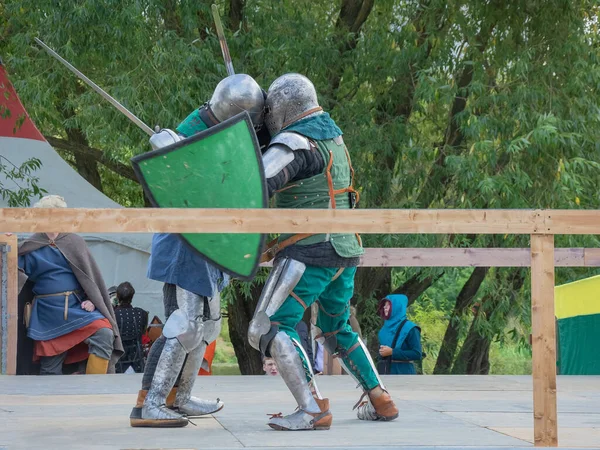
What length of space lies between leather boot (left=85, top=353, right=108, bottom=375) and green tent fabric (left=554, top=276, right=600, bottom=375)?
3.40m

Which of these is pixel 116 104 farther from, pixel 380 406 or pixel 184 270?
pixel 380 406

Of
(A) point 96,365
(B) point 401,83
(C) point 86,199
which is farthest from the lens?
(B) point 401,83

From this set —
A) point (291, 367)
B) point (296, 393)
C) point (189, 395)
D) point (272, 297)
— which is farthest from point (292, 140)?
point (189, 395)

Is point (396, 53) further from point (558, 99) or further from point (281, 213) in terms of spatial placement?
point (281, 213)

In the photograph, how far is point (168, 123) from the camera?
966 cm

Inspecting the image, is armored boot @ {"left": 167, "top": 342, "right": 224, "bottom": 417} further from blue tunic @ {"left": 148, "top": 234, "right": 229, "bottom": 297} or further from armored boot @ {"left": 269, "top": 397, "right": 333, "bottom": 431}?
armored boot @ {"left": 269, "top": 397, "right": 333, "bottom": 431}

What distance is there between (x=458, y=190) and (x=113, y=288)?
12.0 ft

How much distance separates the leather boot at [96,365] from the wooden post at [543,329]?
4249 millimetres

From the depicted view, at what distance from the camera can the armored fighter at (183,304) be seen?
432 cm

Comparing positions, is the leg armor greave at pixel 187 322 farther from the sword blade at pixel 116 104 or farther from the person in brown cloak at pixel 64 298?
the person in brown cloak at pixel 64 298

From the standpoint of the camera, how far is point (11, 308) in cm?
692

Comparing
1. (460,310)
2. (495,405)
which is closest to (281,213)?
(495,405)

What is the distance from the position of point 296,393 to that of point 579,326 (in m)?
4.55

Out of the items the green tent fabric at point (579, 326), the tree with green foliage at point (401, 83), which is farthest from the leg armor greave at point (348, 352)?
the tree with green foliage at point (401, 83)
